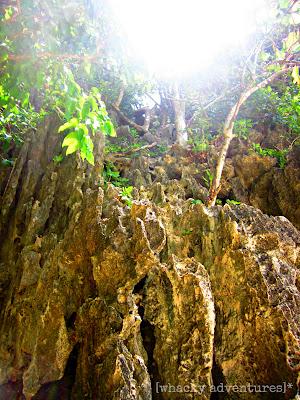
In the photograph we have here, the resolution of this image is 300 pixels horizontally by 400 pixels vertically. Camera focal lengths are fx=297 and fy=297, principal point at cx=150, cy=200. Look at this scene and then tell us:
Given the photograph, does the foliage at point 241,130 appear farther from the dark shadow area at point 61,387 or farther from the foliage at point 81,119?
the dark shadow area at point 61,387

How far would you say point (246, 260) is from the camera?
4.31 meters

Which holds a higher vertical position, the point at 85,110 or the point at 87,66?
the point at 87,66

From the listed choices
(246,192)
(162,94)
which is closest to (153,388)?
(246,192)

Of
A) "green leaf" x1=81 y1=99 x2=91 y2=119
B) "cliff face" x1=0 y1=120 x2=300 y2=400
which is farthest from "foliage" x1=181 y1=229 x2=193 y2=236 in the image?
"green leaf" x1=81 y1=99 x2=91 y2=119

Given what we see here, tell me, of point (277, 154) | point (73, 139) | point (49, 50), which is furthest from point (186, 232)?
point (277, 154)

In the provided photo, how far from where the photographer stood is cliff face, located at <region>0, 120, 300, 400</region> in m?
3.61

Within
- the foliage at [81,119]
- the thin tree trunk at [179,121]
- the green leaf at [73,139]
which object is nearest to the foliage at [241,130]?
the thin tree trunk at [179,121]

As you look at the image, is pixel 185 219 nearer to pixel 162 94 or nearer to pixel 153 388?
pixel 153 388

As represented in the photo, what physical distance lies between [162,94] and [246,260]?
17.2 metres

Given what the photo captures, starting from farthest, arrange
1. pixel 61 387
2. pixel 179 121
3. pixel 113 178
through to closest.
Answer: pixel 179 121 → pixel 113 178 → pixel 61 387

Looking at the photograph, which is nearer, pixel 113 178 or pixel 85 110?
pixel 85 110

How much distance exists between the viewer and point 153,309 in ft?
13.9

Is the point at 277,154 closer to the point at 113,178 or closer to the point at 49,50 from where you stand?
the point at 113,178

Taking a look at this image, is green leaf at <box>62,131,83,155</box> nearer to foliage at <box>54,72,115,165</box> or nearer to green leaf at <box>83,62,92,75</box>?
foliage at <box>54,72,115,165</box>
